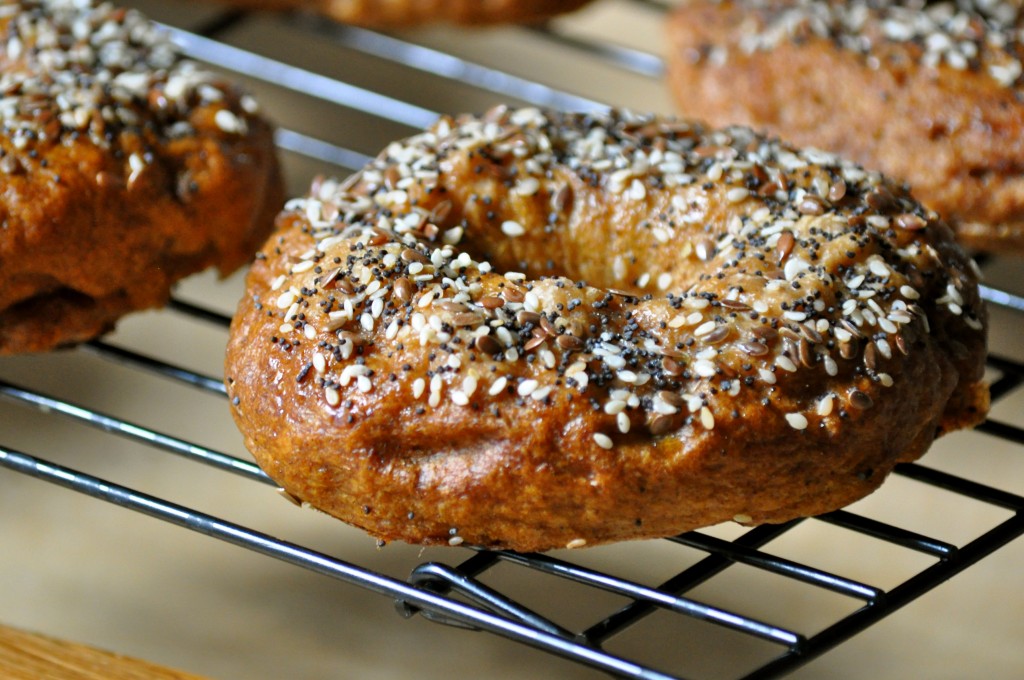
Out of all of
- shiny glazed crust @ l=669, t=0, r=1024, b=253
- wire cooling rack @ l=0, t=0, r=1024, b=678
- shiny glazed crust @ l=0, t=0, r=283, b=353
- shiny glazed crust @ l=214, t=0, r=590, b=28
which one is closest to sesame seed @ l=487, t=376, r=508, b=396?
wire cooling rack @ l=0, t=0, r=1024, b=678

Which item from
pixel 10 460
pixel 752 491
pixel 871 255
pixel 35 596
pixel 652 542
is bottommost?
pixel 35 596

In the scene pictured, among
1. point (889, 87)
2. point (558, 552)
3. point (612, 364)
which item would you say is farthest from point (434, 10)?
point (612, 364)

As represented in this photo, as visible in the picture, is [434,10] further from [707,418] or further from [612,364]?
[707,418]

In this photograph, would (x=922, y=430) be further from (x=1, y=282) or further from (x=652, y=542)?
(x=1, y=282)

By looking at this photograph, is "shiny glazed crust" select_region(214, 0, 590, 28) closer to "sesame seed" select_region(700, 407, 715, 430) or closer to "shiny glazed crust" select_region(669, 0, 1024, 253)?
"shiny glazed crust" select_region(669, 0, 1024, 253)

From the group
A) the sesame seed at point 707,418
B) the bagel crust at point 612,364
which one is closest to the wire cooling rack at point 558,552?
the bagel crust at point 612,364

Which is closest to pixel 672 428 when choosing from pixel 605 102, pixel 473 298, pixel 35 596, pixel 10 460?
pixel 473 298
